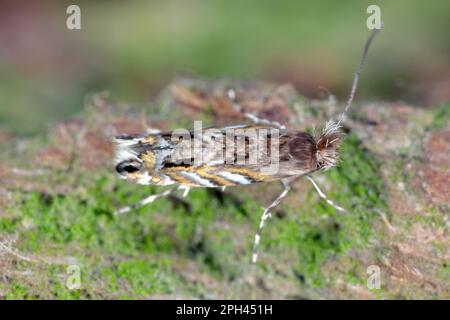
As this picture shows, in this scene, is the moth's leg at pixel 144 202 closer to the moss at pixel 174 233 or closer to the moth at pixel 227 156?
the moss at pixel 174 233

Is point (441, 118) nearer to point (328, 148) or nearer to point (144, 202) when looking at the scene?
point (328, 148)

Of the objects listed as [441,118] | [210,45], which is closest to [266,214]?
[441,118]

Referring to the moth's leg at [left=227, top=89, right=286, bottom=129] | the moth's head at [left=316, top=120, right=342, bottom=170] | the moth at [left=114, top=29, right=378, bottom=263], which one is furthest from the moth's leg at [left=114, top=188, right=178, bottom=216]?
the moth's head at [left=316, top=120, right=342, bottom=170]

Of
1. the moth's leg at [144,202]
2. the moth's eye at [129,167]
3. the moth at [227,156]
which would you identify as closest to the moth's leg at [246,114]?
the moth at [227,156]
